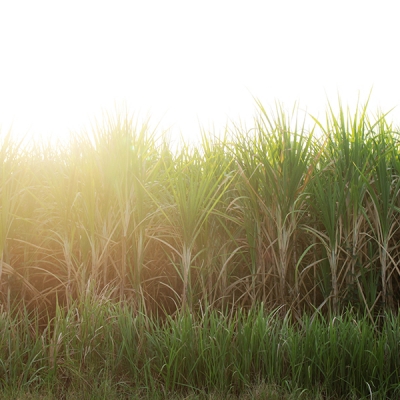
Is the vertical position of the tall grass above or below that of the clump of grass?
above

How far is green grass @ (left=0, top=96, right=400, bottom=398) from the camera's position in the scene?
110 inches

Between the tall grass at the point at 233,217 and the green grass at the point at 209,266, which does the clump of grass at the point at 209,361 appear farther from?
the tall grass at the point at 233,217

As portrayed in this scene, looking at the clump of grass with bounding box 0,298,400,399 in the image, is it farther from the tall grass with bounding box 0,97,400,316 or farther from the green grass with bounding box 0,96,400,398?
the tall grass with bounding box 0,97,400,316

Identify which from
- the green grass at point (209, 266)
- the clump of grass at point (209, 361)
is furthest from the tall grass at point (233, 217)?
the clump of grass at point (209, 361)

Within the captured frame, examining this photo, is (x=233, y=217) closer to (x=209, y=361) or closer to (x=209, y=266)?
(x=209, y=266)

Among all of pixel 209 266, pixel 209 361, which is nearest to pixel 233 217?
pixel 209 266

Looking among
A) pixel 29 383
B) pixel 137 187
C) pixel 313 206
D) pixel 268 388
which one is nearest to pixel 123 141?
pixel 137 187

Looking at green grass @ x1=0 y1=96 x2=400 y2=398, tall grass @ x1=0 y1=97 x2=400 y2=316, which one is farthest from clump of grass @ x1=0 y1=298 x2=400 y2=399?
tall grass @ x1=0 y1=97 x2=400 y2=316

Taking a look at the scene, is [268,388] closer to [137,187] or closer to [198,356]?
[198,356]

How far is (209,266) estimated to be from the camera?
379 centimetres

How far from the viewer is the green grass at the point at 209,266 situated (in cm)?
281

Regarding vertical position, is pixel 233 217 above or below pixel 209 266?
above

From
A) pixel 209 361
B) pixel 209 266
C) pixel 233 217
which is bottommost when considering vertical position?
pixel 209 361

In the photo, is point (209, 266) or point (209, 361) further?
point (209, 266)
